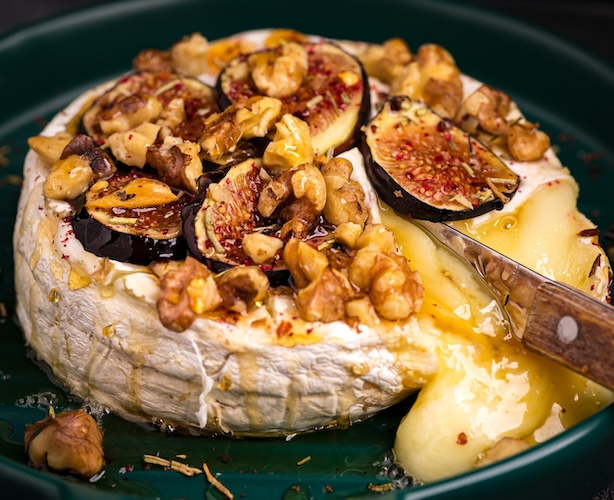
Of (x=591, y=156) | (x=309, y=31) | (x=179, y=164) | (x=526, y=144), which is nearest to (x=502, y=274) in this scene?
(x=526, y=144)

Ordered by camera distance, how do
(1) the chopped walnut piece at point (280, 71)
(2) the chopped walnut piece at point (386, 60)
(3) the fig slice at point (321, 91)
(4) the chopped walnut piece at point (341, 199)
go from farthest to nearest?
(2) the chopped walnut piece at point (386, 60) → (1) the chopped walnut piece at point (280, 71) → (3) the fig slice at point (321, 91) → (4) the chopped walnut piece at point (341, 199)

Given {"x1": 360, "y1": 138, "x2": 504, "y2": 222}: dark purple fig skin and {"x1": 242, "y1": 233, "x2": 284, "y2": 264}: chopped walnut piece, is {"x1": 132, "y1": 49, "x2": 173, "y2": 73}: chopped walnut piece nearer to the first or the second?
{"x1": 360, "y1": 138, "x2": 504, "y2": 222}: dark purple fig skin

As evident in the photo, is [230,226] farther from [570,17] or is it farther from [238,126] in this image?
[570,17]

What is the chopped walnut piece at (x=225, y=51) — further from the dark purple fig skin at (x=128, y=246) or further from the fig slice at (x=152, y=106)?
the dark purple fig skin at (x=128, y=246)

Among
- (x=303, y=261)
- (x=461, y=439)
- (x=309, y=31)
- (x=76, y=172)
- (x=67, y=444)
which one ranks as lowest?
(x=461, y=439)

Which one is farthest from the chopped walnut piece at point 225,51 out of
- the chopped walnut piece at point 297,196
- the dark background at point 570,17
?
the dark background at point 570,17
